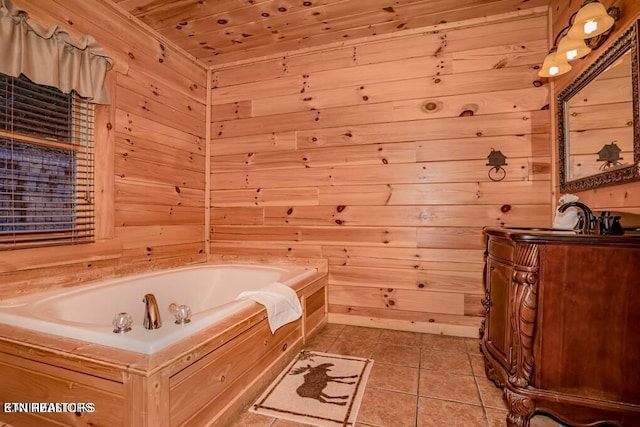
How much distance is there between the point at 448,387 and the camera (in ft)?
5.78

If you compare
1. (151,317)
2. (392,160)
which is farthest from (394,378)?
(392,160)

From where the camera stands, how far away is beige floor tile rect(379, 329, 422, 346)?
2371 mm

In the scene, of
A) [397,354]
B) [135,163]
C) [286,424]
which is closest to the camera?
[286,424]

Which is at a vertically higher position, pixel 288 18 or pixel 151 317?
pixel 288 18

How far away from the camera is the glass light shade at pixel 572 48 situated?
5.37 feet

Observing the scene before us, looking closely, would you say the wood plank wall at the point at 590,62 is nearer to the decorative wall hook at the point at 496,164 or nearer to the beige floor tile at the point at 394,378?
the decorative wall hook at the point at 496,164

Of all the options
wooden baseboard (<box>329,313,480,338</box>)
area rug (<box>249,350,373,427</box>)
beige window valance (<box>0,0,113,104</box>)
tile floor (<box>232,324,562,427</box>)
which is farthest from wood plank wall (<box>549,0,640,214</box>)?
beige window valance (<box>0,0,113,104</box>)

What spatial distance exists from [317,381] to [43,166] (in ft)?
6.46

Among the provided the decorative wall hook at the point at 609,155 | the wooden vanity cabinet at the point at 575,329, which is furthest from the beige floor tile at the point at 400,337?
the decorative wall hook at the point at 609,155

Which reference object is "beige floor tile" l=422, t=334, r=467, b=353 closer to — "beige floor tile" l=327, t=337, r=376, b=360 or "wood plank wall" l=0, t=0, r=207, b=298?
"beige floor tile" l=327, t=337, r=376, b=360

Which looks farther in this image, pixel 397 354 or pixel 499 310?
pixel 397 354

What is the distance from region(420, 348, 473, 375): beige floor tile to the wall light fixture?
1817 mm

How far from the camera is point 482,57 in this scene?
243 centimetres

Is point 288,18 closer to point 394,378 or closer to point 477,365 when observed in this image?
point 394,378
